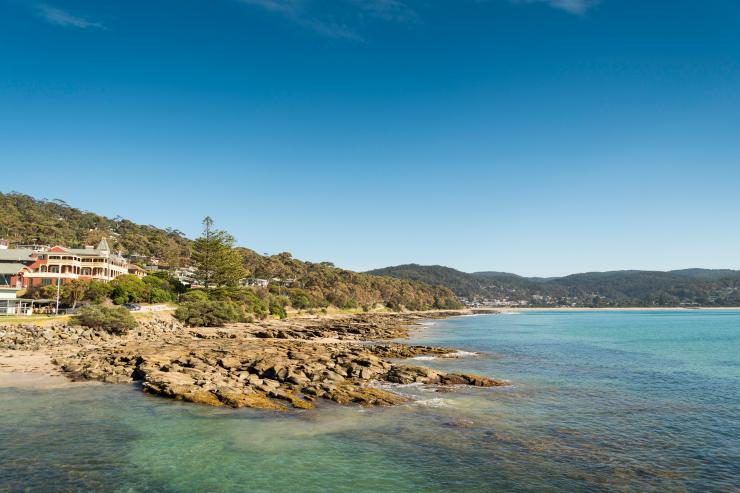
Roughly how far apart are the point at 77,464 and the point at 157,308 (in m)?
59.7

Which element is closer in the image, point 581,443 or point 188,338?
point 581,443

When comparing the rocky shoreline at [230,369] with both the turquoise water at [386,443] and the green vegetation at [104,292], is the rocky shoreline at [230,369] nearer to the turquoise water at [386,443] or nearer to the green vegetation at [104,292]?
the turquoise water at [386,443]

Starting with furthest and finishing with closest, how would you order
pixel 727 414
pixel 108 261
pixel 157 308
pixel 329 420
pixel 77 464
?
1. pixel 108 261
2. pixel 157 308
3. pixel 727 414
4. pixel 329 420
5. pixel 77 464

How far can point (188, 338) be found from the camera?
182 ft

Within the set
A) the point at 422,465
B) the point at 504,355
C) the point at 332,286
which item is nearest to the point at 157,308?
the point at 504,355

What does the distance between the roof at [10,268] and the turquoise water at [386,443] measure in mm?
62314

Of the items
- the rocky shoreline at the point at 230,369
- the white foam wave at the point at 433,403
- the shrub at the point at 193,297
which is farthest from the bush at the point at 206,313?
the white foam wave at the point at 433,403

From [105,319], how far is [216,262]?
44283 millimetres

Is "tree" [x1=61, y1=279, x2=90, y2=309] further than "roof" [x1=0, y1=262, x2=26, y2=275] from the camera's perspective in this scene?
No

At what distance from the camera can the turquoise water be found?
1541 centimetres

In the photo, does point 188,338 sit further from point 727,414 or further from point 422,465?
point 727,414

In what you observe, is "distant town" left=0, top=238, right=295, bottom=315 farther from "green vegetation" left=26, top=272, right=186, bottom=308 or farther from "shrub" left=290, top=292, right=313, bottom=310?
"shrub" left=290, top=292, right=313, bottom=310

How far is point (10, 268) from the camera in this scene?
76188mm

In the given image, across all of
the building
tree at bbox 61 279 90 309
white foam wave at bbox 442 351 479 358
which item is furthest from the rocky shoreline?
the building
